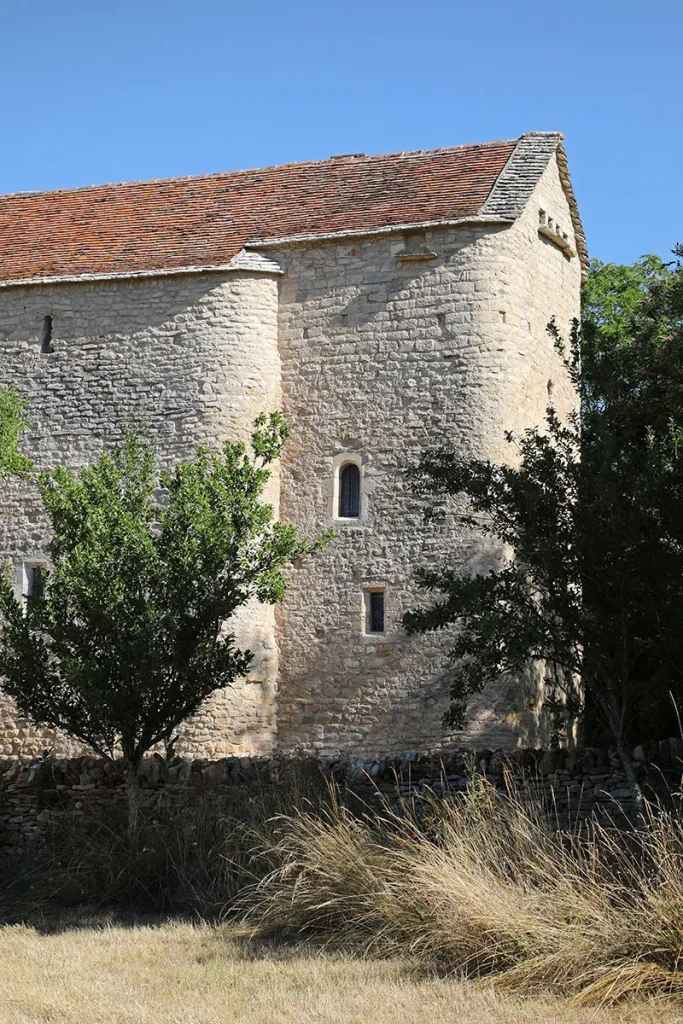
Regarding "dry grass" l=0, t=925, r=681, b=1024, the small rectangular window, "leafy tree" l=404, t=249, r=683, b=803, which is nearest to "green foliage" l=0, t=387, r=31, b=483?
the small rectangular window

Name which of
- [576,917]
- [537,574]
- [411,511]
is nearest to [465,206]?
[411,511]

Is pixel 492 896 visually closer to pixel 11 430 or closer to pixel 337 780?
pixel 337 780

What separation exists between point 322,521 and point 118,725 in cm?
654

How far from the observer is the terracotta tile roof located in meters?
18.8

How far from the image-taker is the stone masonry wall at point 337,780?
11055 mm

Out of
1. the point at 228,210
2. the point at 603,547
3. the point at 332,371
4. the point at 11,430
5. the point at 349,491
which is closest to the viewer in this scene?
the point at 603,547

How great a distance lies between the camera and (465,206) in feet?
59.7

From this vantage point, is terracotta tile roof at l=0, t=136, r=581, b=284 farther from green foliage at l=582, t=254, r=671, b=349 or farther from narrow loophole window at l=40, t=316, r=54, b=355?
green foliage at l=582, t=254, r=671, b=349

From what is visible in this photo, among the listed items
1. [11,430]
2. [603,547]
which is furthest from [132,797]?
[11,430]

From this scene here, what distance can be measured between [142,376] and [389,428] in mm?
3982

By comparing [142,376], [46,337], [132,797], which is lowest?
[132,797]

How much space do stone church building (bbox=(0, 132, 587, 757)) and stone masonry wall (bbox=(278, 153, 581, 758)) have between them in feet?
0.11

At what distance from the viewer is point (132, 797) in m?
12.5

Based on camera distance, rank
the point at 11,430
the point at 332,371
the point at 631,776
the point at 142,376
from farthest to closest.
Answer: the point at 142,376 → the point at 332,371 → the point at 11,430 → the point at 631,776
